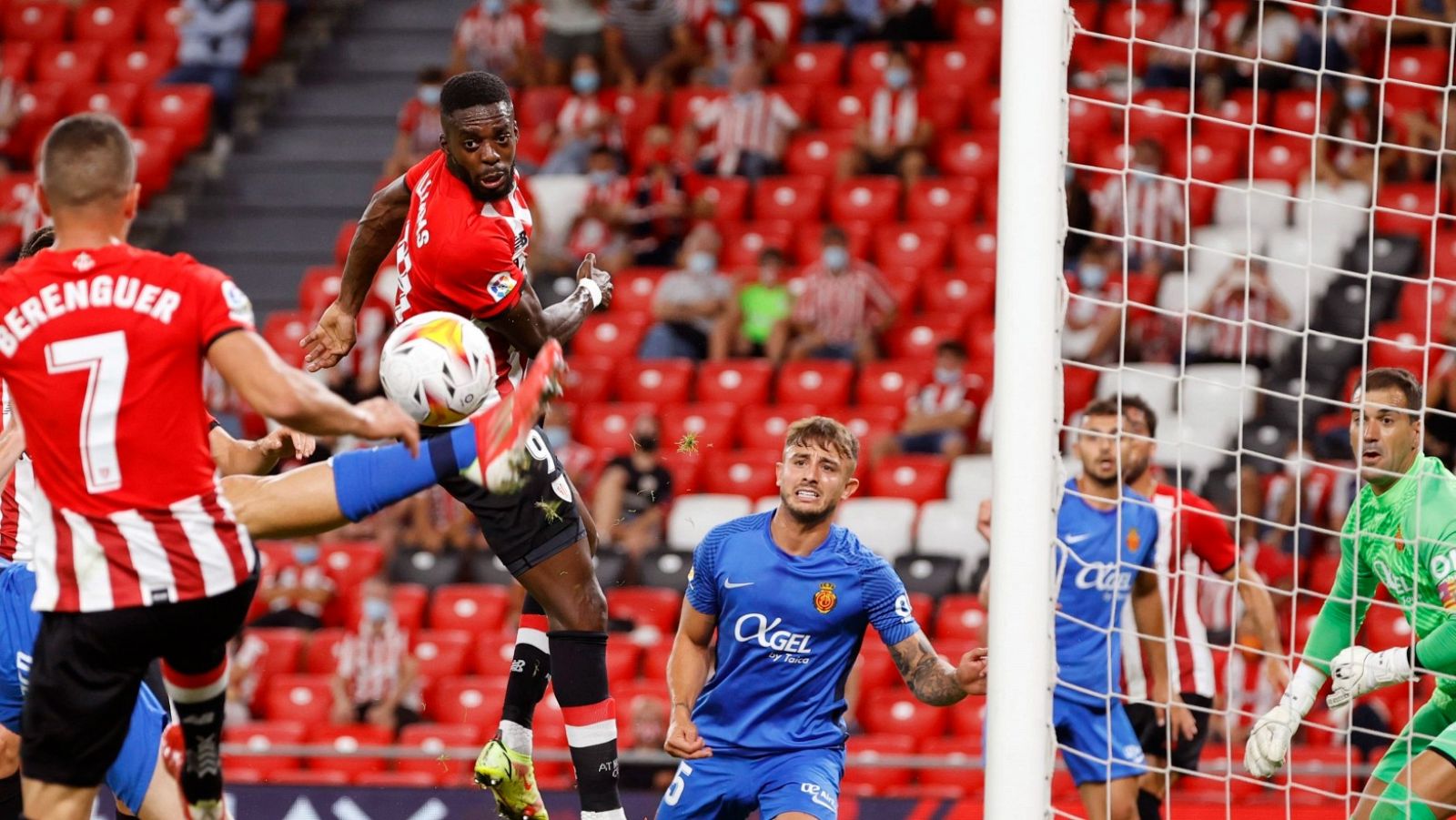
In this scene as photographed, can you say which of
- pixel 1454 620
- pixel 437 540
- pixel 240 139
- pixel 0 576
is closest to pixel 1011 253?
pixel 1454 620

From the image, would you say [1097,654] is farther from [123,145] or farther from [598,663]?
[123,145]

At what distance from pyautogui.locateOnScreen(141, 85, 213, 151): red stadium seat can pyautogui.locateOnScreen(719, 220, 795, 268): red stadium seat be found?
16.7ft

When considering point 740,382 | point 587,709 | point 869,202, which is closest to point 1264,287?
point 869,202

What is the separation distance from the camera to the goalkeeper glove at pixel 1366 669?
19.9 ft

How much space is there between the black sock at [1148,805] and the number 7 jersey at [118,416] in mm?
4893

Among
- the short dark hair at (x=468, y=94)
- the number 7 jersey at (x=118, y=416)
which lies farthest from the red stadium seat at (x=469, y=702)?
the number 7 jersey at (x=118, y=416)

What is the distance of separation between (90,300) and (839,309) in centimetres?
861

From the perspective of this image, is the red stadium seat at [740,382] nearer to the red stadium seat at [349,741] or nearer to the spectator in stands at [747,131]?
the spectator in stands at [747,131]

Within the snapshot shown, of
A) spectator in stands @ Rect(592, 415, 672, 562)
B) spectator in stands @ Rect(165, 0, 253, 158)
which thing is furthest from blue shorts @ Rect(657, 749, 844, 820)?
spectator in stands @ Rect(165, 0, 253, 158)

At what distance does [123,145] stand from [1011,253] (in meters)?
2.42

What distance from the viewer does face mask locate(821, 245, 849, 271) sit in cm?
1263

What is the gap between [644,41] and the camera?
15.0m

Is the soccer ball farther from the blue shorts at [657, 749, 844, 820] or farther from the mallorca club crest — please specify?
the blue shorts at [657, 749, 844, 820]

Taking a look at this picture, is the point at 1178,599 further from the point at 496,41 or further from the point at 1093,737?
the point at 496,41
